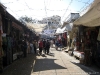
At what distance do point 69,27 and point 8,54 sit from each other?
270 inches

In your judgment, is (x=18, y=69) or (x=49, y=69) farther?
(x=18, y=69)

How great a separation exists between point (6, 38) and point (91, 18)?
5506 mm

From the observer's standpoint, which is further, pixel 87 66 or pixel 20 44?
pixel 20 44

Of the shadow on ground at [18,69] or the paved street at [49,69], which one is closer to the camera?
the paved street at [49,69]

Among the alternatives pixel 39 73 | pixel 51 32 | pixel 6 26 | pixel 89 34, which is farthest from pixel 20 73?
pixel 51 32

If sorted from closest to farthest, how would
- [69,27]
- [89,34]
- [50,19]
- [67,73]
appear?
[67,73] → [89,34] → [69,27] → [50,19]

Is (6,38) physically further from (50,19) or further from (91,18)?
(50,19)

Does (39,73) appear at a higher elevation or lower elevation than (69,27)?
lower

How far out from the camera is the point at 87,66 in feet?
39.9

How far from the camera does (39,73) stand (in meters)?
9.80

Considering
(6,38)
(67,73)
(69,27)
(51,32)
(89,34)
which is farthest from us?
(51,32)

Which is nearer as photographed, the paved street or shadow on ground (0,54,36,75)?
the paved street

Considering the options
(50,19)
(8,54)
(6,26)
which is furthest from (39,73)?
(50,19)

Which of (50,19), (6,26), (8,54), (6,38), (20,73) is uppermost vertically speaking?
(50,19)
